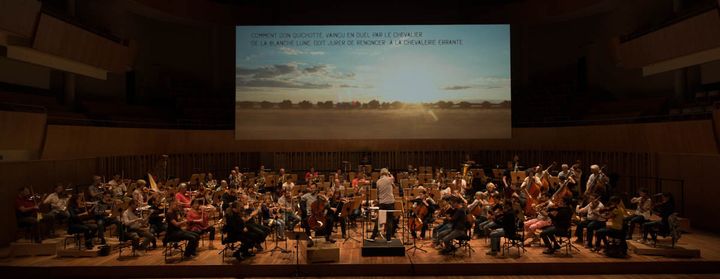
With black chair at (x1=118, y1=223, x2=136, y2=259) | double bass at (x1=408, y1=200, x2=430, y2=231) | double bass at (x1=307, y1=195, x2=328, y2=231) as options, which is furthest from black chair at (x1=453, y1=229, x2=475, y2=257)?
black chair at (x1=118, y1=223, x2=136, y2=259)

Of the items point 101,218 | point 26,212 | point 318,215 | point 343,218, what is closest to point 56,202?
point 26,212

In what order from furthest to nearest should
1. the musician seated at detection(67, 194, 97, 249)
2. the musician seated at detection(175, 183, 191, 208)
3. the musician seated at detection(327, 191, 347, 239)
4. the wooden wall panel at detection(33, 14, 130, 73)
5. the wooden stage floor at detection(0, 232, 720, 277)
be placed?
1. the wooden wall panel at detection(33, 14, 130, 73)
2. the musician seated at detection(175, 183, 191, 208)
3. the musician seated at detection(327, 191, 347, 239)
4. the musician seated at detection(67, 194, 97, 249)
5. the wooden stage floor at detection(0, 232, 720, 277)

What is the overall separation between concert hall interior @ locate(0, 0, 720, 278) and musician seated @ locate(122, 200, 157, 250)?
40 mm

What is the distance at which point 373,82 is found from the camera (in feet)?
65.0

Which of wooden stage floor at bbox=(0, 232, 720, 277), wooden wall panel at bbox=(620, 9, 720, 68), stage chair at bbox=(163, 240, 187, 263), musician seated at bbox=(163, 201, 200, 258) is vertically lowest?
wooden stage floor at bbox=(0, 232, 720, 277)

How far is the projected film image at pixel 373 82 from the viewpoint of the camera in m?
19.5

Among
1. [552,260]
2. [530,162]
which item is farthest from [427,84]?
[552,260]

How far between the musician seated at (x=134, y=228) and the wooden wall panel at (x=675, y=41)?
14207 millimetres

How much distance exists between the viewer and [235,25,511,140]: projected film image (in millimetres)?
19484

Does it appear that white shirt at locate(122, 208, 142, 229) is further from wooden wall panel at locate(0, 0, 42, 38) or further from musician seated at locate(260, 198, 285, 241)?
wooden wall panel at locate(0, 0, 42, 38)

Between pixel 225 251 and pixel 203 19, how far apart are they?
15.0 metres

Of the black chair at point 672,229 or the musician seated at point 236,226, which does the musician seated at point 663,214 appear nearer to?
the black chair at point 672,229

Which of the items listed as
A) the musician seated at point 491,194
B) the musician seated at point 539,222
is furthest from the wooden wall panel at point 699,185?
the musician seated at point 491,194

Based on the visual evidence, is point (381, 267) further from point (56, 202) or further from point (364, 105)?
point (364, 105)
